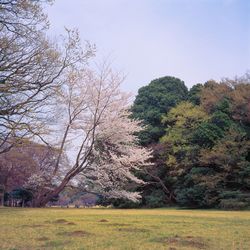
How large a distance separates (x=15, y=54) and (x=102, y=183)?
1433cm

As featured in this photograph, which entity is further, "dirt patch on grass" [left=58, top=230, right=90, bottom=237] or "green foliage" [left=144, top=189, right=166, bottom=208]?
"green foliage" [left=144, top=189, right=166, bottom=208]

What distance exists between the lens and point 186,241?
6879 millimetres

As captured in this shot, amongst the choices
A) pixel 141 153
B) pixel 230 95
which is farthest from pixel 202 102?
pixel 141 153

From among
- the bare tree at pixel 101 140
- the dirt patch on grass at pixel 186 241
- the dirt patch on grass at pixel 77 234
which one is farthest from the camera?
the bare tree at pixel 101 140

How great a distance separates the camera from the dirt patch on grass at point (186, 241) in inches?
258

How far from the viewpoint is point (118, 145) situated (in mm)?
22703

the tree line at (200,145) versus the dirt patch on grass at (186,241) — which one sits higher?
the tree line at (200,145)

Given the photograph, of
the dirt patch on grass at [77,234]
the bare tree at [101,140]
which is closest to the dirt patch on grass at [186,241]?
the dirt patch on grass at [77,234]

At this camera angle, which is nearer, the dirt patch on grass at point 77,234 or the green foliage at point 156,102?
the dirt patch on grass at point 77,234

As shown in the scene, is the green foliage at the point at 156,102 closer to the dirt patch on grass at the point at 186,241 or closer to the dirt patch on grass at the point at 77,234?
the dirt patch on grass at the point at 77,234

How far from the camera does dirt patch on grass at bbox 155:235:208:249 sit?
656 cm

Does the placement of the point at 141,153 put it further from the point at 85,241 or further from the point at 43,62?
the point at 85,241

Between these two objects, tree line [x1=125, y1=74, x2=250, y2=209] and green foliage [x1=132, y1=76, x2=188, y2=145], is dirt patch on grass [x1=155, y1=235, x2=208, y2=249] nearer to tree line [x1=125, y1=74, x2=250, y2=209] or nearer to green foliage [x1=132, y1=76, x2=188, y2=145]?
tree line [x1=125, y1=74, x2=250, y2=209]

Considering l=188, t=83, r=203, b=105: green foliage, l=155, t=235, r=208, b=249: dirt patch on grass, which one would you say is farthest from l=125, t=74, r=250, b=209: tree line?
l=155, t=235, r=208, b=249: dirt patch on grass
